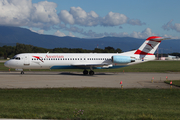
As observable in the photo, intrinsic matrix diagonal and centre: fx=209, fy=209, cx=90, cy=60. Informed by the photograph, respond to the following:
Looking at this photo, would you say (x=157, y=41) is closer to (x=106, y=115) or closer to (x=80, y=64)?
(x=80, y=64)

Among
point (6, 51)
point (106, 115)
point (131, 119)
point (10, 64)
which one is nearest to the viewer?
point (131, 119)

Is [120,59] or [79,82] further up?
[120,59]

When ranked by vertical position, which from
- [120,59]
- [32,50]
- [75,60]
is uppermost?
[32,50]

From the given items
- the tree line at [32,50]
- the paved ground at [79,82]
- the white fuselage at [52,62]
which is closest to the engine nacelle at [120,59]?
the white fuselage at [52,62]

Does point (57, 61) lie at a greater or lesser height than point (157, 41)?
lesser

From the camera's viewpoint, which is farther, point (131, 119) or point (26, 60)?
point (26, 60)

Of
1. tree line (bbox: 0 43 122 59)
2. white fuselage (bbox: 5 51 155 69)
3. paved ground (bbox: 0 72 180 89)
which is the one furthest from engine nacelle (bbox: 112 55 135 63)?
tree line (bbox: 0 43 122 59)

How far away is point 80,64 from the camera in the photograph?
33.2 metres

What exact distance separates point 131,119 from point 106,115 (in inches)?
46.0

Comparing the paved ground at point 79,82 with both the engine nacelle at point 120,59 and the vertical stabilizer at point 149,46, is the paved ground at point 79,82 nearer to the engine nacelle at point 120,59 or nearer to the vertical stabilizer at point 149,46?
the engine nacelle at point 120,59

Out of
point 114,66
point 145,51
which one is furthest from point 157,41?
point 114,66

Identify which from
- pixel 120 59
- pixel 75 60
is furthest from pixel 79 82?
pixel 120 59

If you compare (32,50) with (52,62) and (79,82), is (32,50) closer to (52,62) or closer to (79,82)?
(52,62)

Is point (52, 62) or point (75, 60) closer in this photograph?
point (52, 62)
